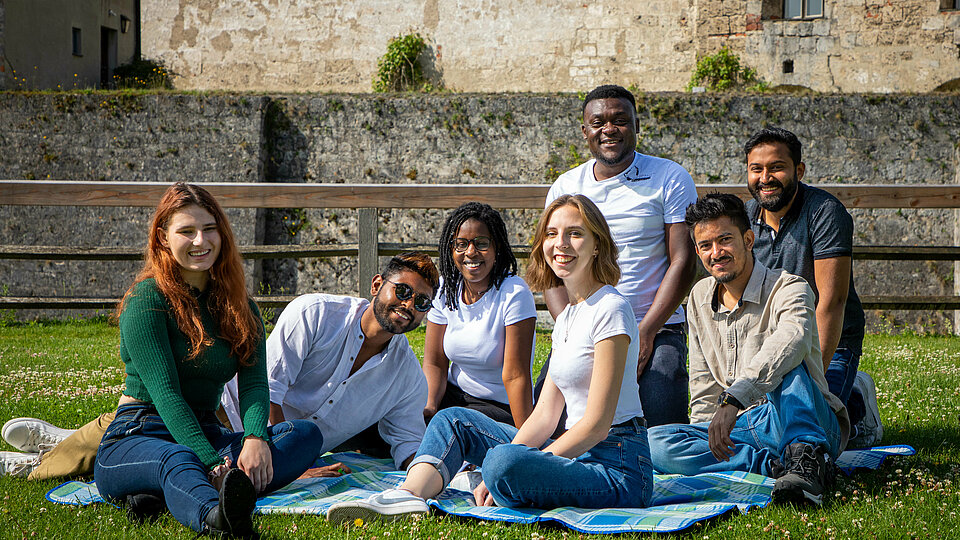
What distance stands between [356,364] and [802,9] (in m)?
13.7

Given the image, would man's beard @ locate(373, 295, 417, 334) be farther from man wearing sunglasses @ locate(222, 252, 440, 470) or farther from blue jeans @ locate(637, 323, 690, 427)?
blue jeans @ locate(637, 323, 690, 427)

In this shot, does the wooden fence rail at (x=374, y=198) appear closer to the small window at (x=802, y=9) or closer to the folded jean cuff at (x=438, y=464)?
the folded jean cuff at (x=438, y=464)

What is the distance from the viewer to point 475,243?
356 centimetres

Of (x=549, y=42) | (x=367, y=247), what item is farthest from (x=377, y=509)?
(x=549, y=42)

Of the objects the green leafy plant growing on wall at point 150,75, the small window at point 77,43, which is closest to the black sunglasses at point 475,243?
the green leafy plant growing on wall at point 150,75

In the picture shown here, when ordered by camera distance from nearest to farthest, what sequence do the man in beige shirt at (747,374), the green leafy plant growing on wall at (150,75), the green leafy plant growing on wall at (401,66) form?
the man in beige shirt at (747,374) < the green leafy plant growing on wall at (401,66) < the green leafy plant growing on wall at (150,75)

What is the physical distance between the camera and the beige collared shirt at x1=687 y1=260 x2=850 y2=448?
122 inches

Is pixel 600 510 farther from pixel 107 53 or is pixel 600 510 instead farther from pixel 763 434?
pixel 107 53

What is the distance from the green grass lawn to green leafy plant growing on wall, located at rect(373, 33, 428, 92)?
460 inches

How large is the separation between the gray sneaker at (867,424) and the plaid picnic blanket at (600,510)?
0.15 meters

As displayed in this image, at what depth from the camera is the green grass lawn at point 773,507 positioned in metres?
2.62

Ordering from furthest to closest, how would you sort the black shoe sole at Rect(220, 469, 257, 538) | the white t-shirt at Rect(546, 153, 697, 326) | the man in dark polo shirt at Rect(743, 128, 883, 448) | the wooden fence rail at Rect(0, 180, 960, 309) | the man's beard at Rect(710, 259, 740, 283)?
1. the wooden fence rail at Rect(0, 180, 960, 309)
2. the white t-shirt at Rect(546, 153, 697, 326)
3. the man in dark polo shirt at Rect(743, 128, 883, 448)
4. the man's beard at Rect(710, 259, 740, 283)
5. the black shoe sole at Rect(220, 469, 257, 538)

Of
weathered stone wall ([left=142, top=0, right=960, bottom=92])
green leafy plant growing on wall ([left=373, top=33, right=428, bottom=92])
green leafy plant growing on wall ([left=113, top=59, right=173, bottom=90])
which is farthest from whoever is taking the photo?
green leafy plant growing on wall ([left=113, top=59, right=173, bottom=90])

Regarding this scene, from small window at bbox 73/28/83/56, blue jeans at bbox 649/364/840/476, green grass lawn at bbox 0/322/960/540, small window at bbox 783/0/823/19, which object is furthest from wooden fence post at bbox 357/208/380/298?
small window at bbox 73/28/83/56
